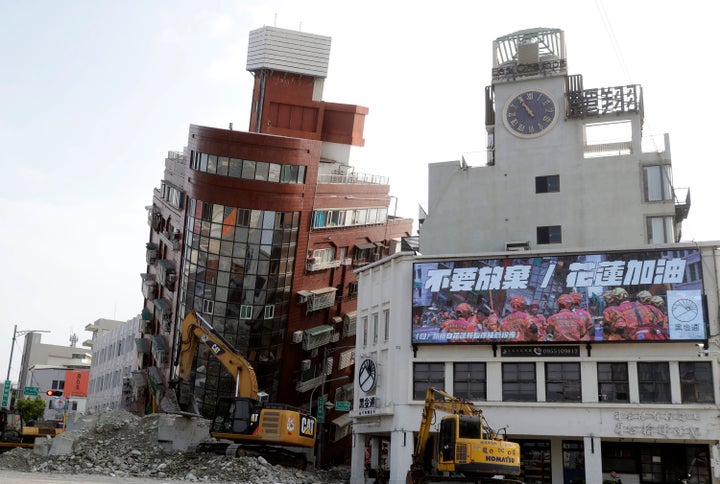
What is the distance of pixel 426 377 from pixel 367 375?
14.3ft

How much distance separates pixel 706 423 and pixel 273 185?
35.9 metres

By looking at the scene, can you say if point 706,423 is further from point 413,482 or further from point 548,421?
point 413,482

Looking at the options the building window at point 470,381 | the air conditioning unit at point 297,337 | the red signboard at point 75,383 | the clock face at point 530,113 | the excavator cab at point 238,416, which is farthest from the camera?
the red signboard at point 75,383

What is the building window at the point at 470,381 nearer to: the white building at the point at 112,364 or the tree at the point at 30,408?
the white building at the point at 112,364

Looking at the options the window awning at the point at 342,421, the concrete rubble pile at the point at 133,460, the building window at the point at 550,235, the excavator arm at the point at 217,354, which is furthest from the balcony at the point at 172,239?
the building window at the point at 550,235

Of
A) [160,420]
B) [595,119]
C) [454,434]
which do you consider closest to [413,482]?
[454,434]

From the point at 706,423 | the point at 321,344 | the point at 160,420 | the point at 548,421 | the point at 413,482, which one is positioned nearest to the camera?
the point at 413,482

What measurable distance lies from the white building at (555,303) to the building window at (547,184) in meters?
0.09

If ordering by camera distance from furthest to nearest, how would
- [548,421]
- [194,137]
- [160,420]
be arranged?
[194,137]
[160,420]
[548,421]

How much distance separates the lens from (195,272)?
208 feet

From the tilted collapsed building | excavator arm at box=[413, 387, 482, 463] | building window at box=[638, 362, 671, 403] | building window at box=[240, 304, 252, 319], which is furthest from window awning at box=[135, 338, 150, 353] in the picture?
building window at box=[638, 362, 671, 403]

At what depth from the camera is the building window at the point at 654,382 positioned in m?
42.3

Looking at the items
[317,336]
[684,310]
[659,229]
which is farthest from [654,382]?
[317,336]

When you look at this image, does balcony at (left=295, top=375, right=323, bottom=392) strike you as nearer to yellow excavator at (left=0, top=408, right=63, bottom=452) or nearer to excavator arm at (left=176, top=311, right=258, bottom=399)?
excavator arm at (left=176, top=311, right=258, bottom=399)
